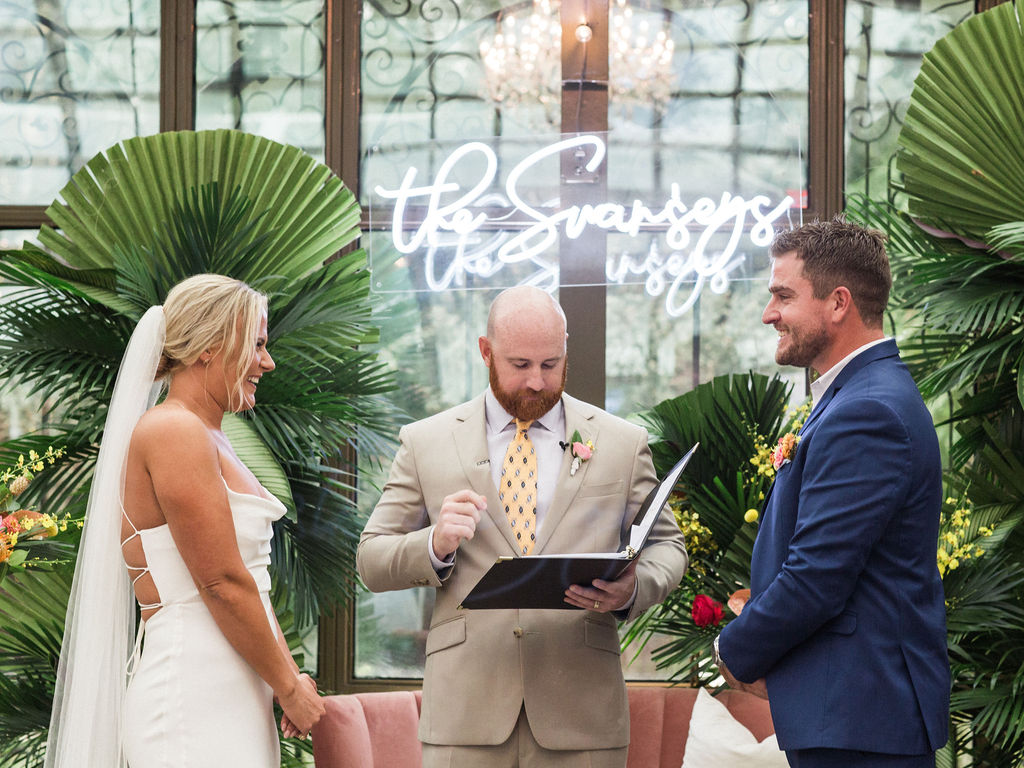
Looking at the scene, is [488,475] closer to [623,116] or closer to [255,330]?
[255,330]

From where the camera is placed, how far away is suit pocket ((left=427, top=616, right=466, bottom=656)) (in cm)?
247

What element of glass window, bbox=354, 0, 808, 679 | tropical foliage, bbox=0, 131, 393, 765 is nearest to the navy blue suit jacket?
tropical foliage, bbox=0, 131, 393, 765

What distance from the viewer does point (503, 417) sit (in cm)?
264

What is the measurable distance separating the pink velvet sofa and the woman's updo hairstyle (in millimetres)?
1552

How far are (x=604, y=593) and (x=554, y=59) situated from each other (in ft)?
9.94

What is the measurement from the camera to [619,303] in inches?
189

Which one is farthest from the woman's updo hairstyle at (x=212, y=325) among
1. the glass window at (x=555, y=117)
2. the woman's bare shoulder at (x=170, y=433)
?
the glass window at (x=555, y=117)

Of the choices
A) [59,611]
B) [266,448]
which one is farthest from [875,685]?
[59,611]

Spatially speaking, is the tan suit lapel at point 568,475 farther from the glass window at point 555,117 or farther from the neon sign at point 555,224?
the glass window at point 555,117

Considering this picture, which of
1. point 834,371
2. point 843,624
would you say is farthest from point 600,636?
point 834,371

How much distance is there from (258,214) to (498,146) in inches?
41.0

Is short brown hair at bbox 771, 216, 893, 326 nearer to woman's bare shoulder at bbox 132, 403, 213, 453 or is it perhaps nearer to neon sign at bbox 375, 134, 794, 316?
woman's bare shoulder at bbox 132, 403, 213, 453

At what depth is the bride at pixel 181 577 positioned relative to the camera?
225cm

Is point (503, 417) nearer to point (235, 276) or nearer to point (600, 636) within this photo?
point (600, 636)
